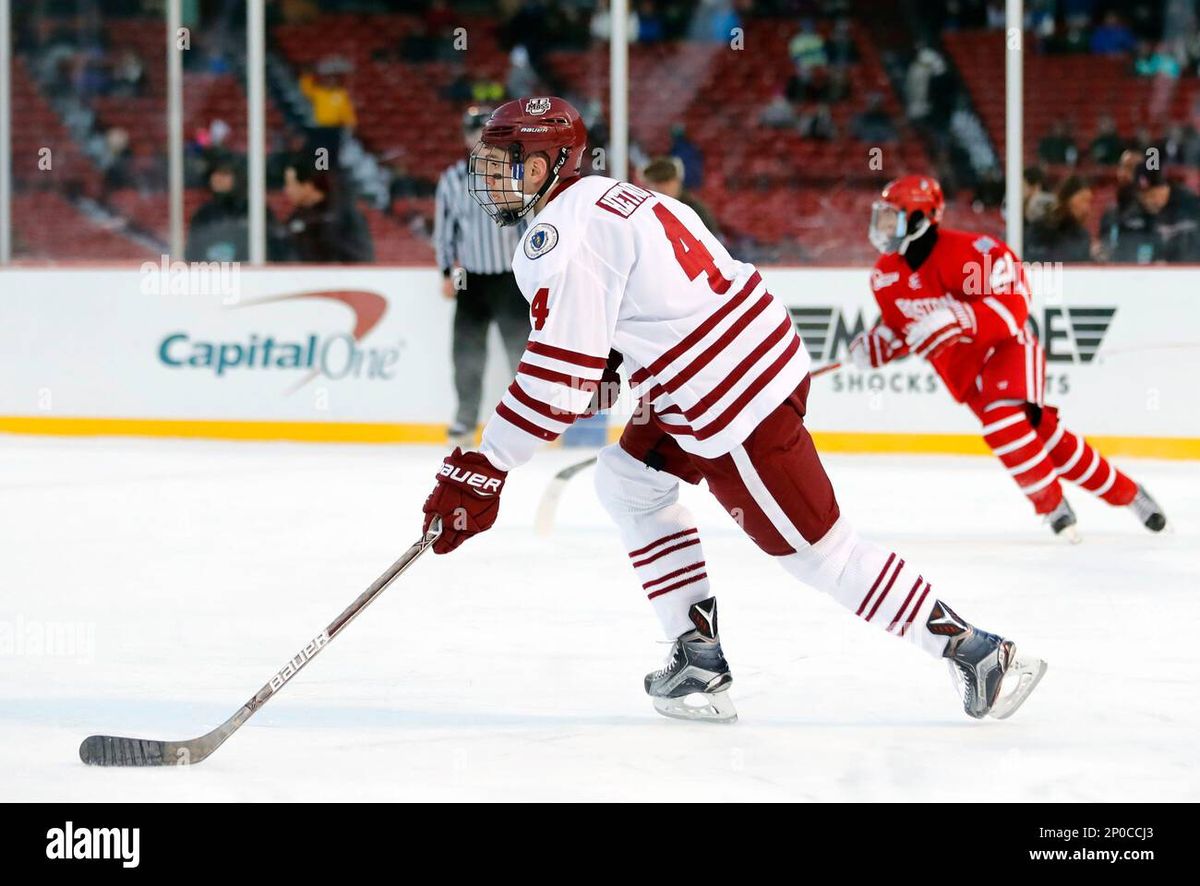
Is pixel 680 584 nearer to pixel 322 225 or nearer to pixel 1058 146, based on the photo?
pixel 1058 146

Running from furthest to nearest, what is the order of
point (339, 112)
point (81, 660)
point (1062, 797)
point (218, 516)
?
point (339, 112)
point (218, 516)
point (81, 660)
point (1062, 797)

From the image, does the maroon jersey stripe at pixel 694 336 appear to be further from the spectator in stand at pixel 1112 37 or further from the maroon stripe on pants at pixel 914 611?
the spectator in stand at pixel 1112 37

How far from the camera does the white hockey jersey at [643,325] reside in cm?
278

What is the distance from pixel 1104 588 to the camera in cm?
451

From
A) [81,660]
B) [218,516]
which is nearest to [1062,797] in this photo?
[81,660]

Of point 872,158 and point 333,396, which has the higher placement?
point 872,158

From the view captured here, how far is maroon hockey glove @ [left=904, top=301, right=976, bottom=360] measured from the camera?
5223 millimetres

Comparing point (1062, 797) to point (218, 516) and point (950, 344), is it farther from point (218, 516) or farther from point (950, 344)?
point (218, 516)

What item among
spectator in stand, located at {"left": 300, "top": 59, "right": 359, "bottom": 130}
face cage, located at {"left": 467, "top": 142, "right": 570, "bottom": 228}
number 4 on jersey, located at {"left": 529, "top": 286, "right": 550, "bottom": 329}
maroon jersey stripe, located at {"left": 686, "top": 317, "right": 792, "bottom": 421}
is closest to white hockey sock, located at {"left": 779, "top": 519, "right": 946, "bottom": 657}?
maroon jersey stripe, located at {"left": 686, "top": 317, "right": 792, "bottom": 421}

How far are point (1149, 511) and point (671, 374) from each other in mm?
2906

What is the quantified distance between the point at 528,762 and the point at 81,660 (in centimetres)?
120

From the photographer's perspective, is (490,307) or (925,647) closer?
(925,647)

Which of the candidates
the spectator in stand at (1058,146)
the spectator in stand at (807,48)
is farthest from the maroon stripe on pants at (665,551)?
the spectator in stand at (807,48)

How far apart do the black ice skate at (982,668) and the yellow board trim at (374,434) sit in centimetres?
443
